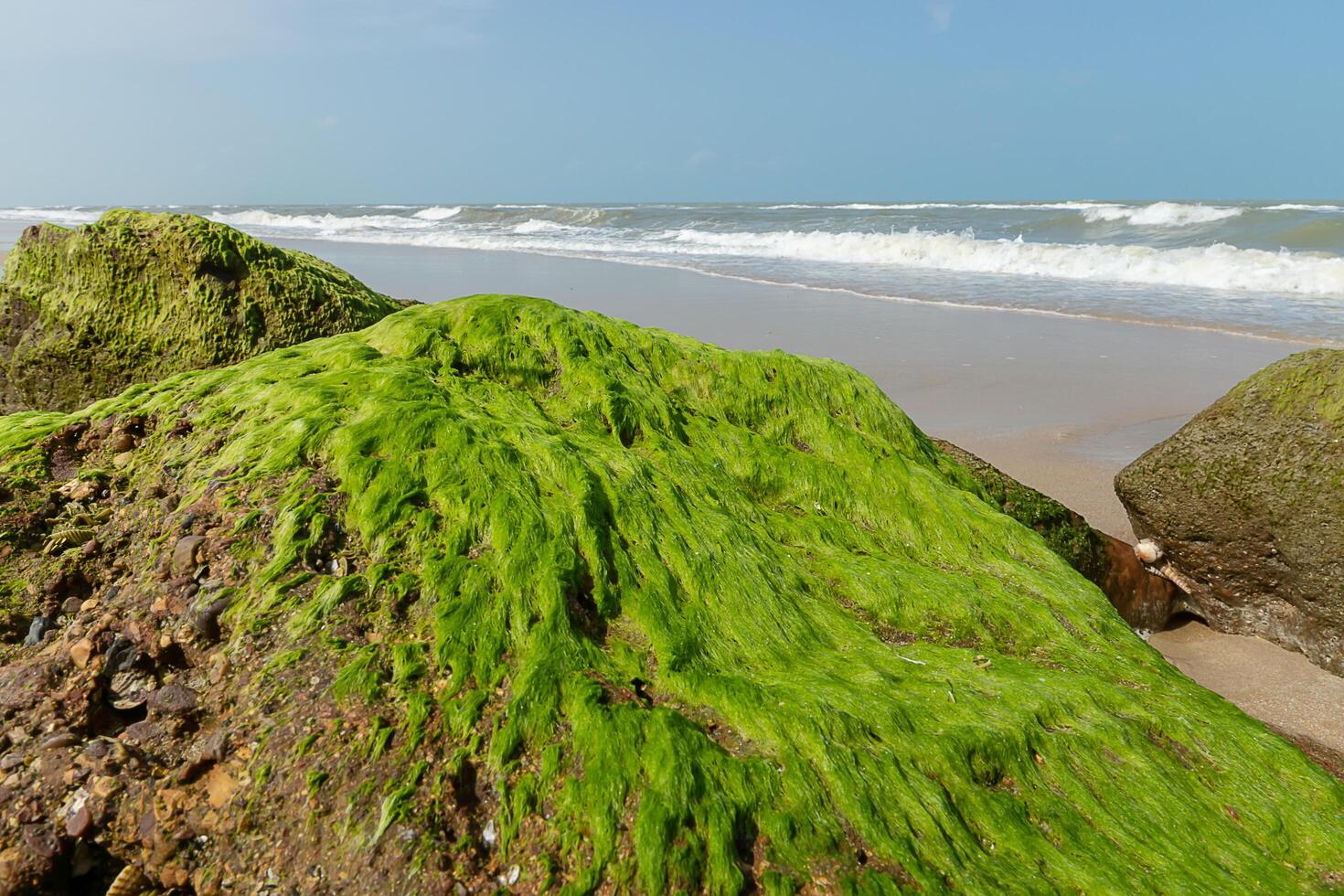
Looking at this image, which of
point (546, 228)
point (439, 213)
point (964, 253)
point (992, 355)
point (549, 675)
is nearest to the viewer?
point (549, 675)

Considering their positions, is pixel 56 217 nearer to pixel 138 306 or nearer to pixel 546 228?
pixel 546 228

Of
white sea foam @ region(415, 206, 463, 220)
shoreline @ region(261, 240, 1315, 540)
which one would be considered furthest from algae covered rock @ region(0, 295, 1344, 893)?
white sea foam @ region(415, 206, 463, 220)

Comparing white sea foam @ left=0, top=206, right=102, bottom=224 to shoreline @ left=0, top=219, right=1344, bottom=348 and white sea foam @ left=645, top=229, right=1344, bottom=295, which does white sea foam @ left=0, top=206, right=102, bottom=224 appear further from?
white sea foam @ left=645, top=229, right=1344, bottom=295

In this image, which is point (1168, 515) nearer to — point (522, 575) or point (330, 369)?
point (522, 575)

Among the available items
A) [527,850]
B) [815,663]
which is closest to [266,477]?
[527,850]

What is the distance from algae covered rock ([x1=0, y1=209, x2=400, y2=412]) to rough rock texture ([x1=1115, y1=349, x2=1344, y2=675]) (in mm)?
5492

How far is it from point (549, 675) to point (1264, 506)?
458 cm

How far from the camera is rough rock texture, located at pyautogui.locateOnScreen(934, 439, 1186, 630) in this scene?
5.07 meters

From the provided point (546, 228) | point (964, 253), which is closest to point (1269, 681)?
point (964, 253)

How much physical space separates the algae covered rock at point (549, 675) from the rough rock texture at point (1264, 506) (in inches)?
60.5

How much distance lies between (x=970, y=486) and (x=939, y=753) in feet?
8.84

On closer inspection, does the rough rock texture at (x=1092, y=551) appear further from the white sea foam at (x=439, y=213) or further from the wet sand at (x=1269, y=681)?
the white sea foam at (x=439, y=213)

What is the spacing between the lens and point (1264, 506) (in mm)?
4809

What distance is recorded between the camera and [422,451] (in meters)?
3.32
